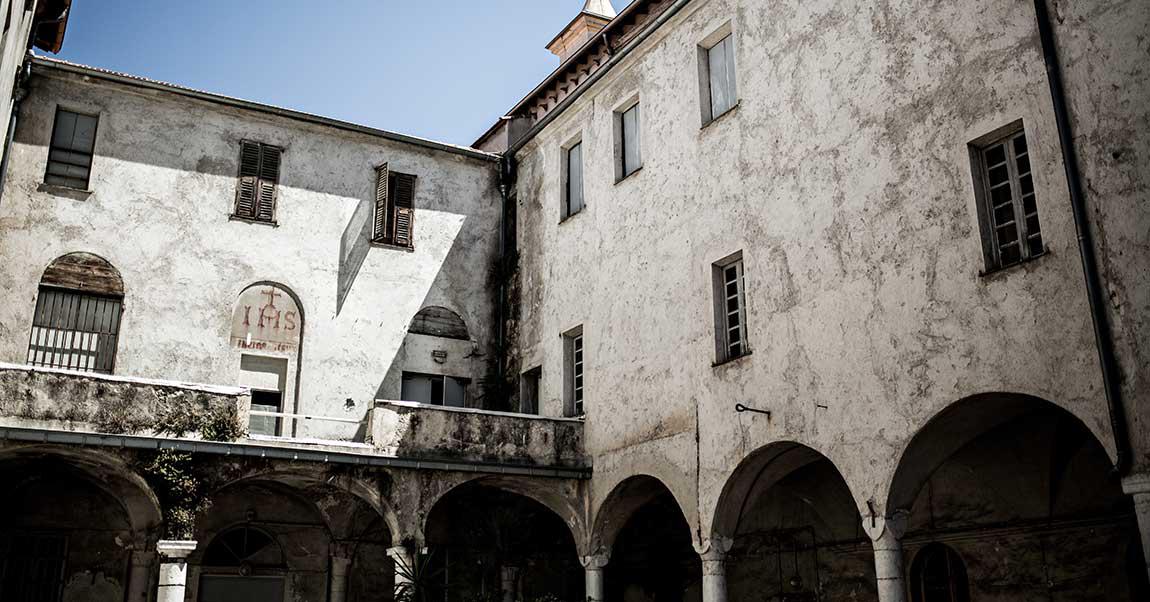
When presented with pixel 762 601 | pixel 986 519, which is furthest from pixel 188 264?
pixel 986 519

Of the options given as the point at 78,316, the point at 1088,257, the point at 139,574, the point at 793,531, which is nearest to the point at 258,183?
the point at 78,316

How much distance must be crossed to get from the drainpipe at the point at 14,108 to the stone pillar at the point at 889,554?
14668 millimetres

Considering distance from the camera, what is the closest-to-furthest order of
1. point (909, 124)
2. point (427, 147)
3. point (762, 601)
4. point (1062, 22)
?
point (1062, 22) < point (909, 124) < point (762, 601) < point (427, 147)

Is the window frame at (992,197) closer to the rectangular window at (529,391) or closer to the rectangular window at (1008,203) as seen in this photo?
the rectangular window at (1008,203)

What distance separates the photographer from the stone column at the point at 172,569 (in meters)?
14.4

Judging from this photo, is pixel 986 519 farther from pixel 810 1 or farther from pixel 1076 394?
pixel 810 1

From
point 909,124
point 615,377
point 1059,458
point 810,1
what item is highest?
point 810,1

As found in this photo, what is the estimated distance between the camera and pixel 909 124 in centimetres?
1270

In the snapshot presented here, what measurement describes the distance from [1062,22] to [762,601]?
10.8m

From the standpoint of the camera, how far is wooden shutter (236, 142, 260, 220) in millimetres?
19203

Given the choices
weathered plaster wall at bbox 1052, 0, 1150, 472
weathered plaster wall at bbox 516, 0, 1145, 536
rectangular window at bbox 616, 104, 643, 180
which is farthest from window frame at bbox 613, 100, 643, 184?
weathered plaster wall at bbox 1052, 0, 1150, 472

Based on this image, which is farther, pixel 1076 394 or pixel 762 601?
pixel 762 601

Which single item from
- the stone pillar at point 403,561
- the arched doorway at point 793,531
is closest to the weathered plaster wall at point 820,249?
the arched doorway at point 793,531

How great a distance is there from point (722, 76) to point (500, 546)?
914 centimetres
